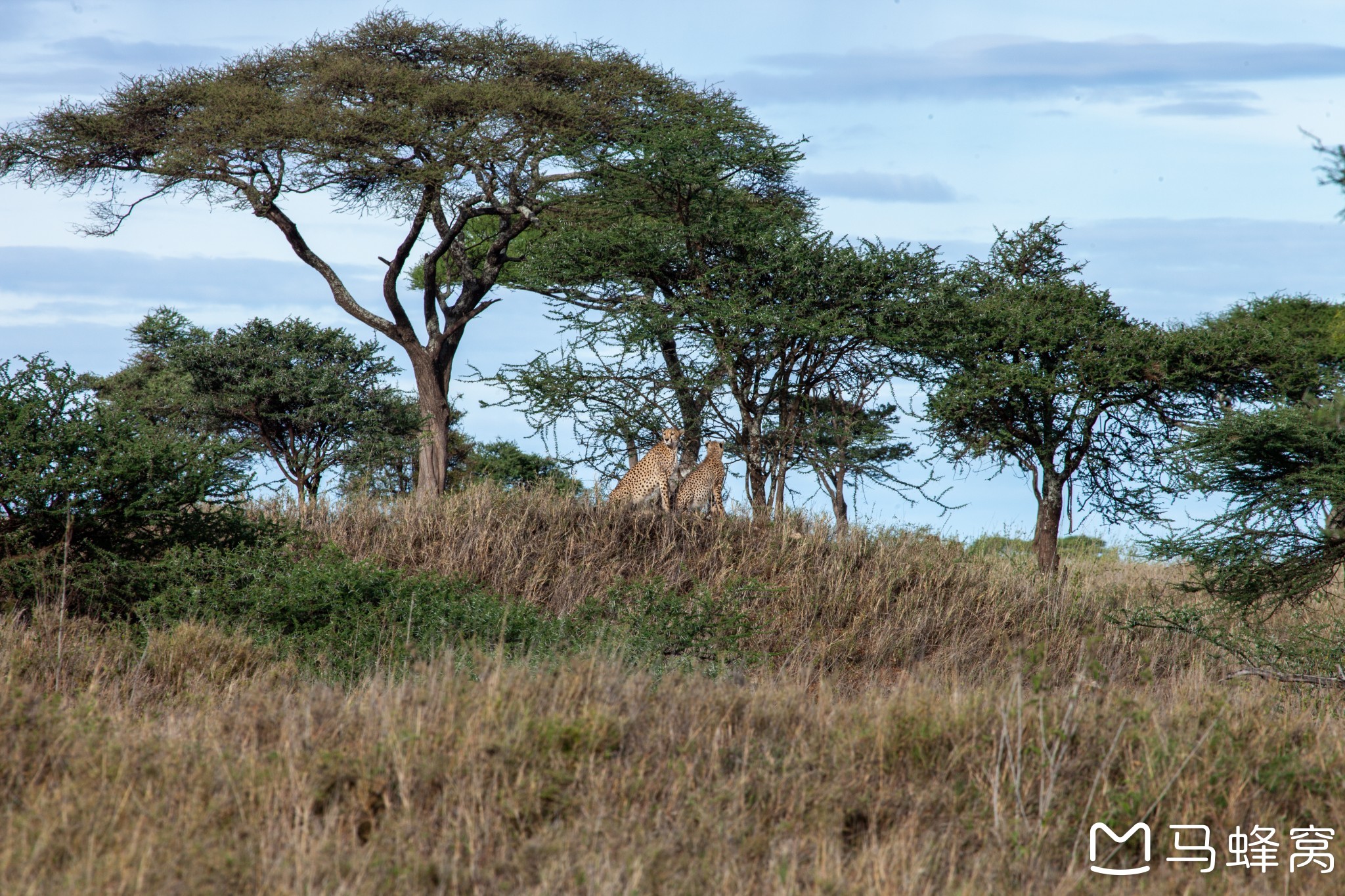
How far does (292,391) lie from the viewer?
20.7 meters

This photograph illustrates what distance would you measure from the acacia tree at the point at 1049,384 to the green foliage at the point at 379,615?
804cm

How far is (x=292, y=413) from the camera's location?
20.7 metres

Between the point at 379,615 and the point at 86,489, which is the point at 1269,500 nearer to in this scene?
the point at 379,615

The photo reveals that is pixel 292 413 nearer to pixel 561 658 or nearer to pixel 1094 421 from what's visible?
pixel 1094 421

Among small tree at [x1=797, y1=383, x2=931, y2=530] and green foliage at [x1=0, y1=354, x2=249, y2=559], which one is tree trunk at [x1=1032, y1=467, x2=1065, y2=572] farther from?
green foliage at [x1=0, y1=354, x2=249, y2=559]

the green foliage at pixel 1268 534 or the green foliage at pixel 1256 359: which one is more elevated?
the green foliage at pixel 1256 359

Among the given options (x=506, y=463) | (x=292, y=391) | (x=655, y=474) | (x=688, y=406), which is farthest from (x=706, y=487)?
(x=506, y=463)

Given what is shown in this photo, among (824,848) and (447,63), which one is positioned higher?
(447,63)

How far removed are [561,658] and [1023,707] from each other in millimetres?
2358

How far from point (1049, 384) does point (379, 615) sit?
10.8m

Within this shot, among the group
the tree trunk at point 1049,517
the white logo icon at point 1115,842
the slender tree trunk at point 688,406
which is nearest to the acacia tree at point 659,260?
the slender tree trunk at point 688,406

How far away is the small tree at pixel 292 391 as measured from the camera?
20.8 metres

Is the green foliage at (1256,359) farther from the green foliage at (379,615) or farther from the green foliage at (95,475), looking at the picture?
the green foliage at (95,475)

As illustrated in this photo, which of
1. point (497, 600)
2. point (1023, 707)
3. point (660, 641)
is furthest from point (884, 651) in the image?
point (1023, 707)
